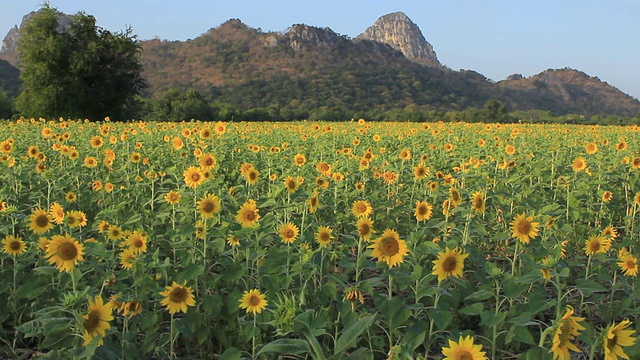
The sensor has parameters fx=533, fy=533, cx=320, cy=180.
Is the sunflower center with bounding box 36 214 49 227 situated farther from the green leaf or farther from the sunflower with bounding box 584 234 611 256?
the sunflower with bounding box 584 234 611 256

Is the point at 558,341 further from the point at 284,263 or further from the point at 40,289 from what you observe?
the point at 40,289

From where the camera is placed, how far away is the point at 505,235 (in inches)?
127

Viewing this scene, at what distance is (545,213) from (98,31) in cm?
3386

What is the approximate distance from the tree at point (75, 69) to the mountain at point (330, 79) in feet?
97.0

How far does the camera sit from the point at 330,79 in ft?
249

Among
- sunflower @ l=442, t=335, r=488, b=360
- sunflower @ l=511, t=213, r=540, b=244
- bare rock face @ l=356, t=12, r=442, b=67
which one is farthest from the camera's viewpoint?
bare rock face @ l=356, t=12, r=442, b=67

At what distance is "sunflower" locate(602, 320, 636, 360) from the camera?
157 cm

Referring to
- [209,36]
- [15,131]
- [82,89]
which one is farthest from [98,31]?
[209,36]

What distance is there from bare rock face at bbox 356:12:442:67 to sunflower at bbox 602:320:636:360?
161m

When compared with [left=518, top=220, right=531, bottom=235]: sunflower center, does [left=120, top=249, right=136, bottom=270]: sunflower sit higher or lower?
lower

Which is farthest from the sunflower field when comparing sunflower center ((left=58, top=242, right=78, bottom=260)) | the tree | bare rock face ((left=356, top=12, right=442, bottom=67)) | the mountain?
bare rock face ((left=356, top=12, right=442, bottom=67))

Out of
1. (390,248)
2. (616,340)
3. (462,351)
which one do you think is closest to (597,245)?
(390,248)

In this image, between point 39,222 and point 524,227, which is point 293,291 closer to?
point 524,227

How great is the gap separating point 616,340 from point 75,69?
106ft
